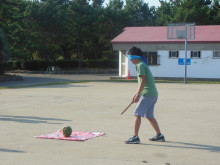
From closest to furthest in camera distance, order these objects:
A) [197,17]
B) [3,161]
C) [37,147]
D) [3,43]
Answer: [3,161]
[37,147]
[3,43]
[197,17]

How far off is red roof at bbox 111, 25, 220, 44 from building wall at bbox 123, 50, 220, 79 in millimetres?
1124

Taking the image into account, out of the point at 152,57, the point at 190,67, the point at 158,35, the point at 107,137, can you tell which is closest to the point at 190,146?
the point at 107,137

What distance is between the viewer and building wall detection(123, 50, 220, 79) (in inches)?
1399

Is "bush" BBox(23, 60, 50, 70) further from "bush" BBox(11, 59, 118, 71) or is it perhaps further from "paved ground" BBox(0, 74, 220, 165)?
"paved ground" BBox(0, 74, 220, 165)

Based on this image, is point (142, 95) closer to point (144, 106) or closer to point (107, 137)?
point (144, 106)

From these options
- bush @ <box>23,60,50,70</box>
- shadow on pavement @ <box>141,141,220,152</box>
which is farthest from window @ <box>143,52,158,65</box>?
shadow on pavement @ <box>141,141,220,152</box>

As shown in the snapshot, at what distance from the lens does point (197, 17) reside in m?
58.7

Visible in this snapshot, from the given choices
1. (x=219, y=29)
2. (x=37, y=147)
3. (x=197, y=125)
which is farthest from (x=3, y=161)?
(x=219, y=29)

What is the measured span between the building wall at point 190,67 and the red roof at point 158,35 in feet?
3.69

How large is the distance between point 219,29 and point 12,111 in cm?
2987

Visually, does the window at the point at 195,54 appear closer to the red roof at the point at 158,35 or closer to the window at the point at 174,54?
the red roof at the point at 158,35

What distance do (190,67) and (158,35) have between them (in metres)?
5.13

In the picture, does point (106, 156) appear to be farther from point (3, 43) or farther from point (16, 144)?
point (3, 43)

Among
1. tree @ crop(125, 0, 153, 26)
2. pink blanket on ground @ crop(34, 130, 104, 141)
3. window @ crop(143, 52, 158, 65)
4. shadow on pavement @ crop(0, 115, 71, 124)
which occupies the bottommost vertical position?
shadow on pavement @ crop(0, 115, 71, 124)
